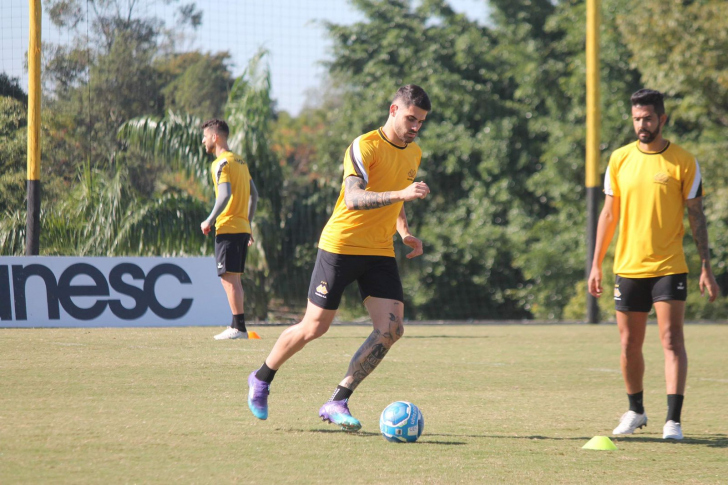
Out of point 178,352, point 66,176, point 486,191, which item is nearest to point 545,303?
point 486,191

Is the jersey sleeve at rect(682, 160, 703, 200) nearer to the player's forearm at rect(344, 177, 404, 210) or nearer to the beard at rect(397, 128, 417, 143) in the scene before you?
the beard at rect(397, 128, 417, 143)

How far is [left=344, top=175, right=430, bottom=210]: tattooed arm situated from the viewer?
16.5 ft

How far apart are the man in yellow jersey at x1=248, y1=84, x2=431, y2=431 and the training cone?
50.6 inches

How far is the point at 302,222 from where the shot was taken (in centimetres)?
1833

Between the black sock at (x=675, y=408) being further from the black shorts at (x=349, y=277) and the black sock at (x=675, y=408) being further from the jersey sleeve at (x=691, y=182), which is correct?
the black shorts at (x=349, y=277)

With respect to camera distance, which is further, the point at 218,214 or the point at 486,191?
the point at 486,191

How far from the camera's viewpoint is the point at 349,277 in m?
5.66

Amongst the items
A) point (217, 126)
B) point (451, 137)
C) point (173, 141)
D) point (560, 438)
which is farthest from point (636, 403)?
point (451, 137)

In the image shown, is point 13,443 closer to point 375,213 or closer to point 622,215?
point 375,213

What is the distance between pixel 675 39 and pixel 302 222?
371 inches

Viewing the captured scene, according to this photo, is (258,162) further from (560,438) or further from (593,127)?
(560,438)

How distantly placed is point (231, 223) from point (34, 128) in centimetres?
416

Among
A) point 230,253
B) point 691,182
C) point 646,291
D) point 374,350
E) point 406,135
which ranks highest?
point 406,135

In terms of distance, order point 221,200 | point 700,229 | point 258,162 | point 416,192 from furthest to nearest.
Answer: point 258,162, point 221,200, point 700,229, point 416,192
